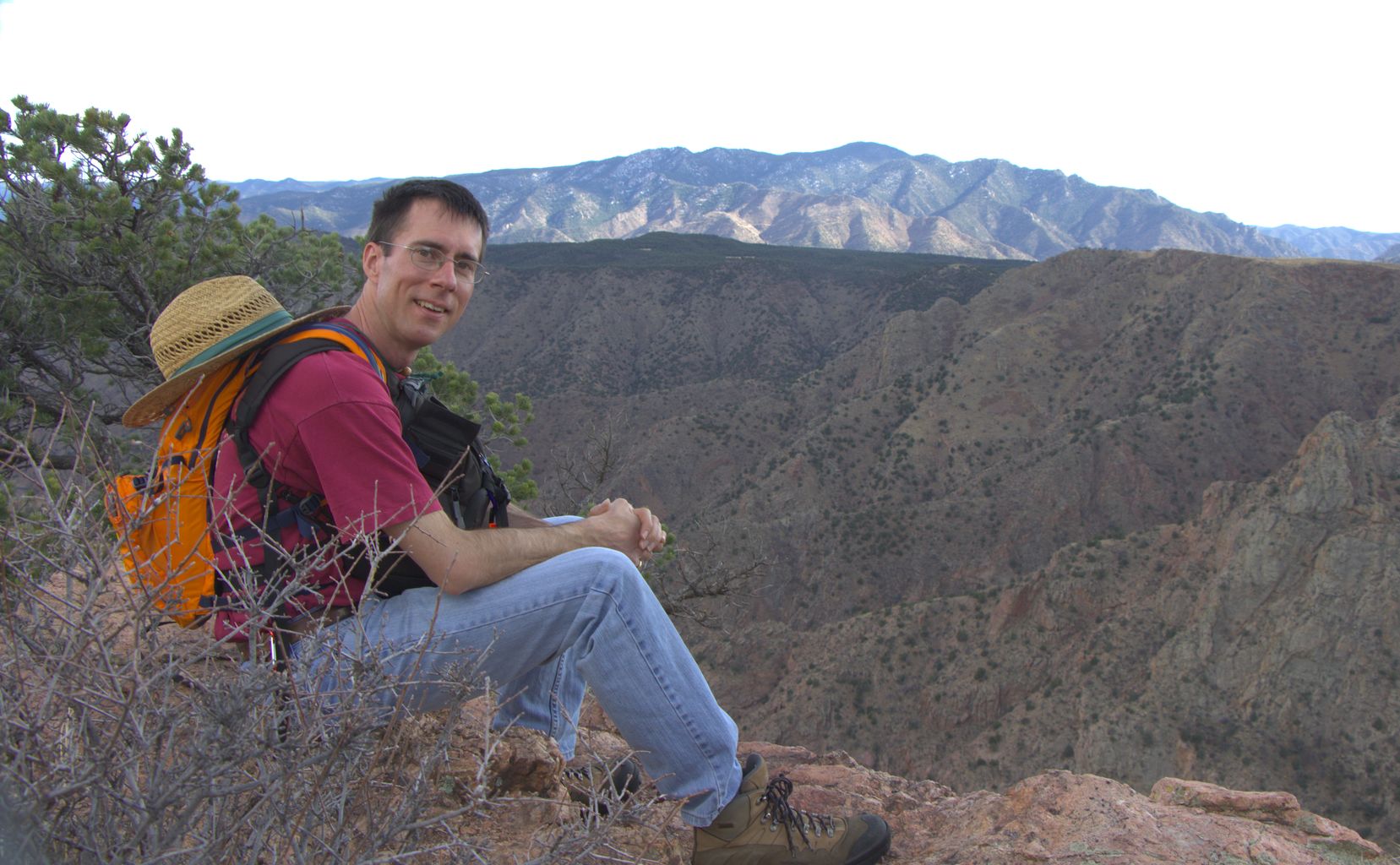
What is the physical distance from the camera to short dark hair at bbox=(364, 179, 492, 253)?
2.45 m

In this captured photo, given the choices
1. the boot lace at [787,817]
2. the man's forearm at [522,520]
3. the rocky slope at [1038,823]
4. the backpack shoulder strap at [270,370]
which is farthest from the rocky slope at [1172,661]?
the backpack shoulder strap at [270,370]

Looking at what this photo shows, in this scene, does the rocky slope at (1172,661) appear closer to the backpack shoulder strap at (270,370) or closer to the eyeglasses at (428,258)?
the eyeglasses at (428,258)

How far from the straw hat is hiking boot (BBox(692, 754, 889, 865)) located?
1.69m

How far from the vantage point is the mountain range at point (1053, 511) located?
1492cm

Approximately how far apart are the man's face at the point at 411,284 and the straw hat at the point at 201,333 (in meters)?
0.28

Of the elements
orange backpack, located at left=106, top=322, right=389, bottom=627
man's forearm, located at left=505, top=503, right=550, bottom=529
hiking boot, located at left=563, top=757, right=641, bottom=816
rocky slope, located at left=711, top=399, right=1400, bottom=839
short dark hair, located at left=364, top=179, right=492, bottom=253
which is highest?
short dark hair, located at left=364, top=179, right=492, bottom=253

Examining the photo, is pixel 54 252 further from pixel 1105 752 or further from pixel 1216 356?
pixel 1216 356

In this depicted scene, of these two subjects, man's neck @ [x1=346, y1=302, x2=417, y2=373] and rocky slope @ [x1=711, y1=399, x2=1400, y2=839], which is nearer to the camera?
man's neck @ [x1=346, y1=302, x2=417, y2=373]

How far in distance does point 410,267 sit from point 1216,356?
31349mm

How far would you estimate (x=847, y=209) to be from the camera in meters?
124

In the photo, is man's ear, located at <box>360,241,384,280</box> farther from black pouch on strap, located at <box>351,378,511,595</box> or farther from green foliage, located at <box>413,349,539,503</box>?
green foliage, located at <box>413,349,539,503</box>

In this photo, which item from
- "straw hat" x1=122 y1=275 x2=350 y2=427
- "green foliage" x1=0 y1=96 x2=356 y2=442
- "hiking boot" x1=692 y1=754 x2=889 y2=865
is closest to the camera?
"straw hat" x1=122 y1=275 x2=350 y2=427

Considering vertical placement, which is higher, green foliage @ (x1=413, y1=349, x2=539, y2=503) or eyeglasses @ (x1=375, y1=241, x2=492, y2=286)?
eyeglasses @ (x1=375, y1=241, x2=492, y2=286)

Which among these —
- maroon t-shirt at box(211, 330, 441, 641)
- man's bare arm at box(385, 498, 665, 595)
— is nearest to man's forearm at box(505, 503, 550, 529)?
man's bare arm at box(385, 498, 665, 595)
